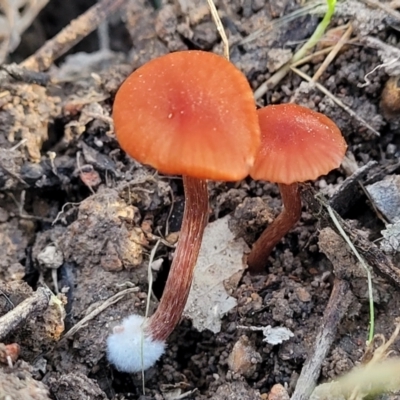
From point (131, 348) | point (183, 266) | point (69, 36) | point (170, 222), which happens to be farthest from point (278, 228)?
point (69, 36)

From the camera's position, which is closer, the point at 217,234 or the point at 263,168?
the point at 263,168

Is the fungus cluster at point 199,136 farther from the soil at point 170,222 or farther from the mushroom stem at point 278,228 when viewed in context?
the soil at point 170,222

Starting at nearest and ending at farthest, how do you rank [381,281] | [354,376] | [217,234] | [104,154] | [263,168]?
[354,376]
[263,168]
[381,281]
[217,234]
[104,154]

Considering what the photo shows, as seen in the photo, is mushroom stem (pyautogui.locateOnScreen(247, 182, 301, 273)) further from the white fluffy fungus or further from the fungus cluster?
the white fluffy fungus

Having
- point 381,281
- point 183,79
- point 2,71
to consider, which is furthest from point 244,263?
point 2,71

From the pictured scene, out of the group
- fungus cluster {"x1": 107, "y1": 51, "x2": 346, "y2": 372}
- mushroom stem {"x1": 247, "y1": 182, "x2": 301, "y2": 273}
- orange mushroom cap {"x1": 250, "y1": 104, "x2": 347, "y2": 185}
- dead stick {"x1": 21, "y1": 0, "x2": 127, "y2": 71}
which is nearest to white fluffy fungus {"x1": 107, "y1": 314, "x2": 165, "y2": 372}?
fungus cluster {"x1": 107, "y1": 51, "x2": 346, "y2": 372}

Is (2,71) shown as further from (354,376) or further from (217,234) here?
(354,376)

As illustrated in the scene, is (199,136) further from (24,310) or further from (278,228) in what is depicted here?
(24,310)
